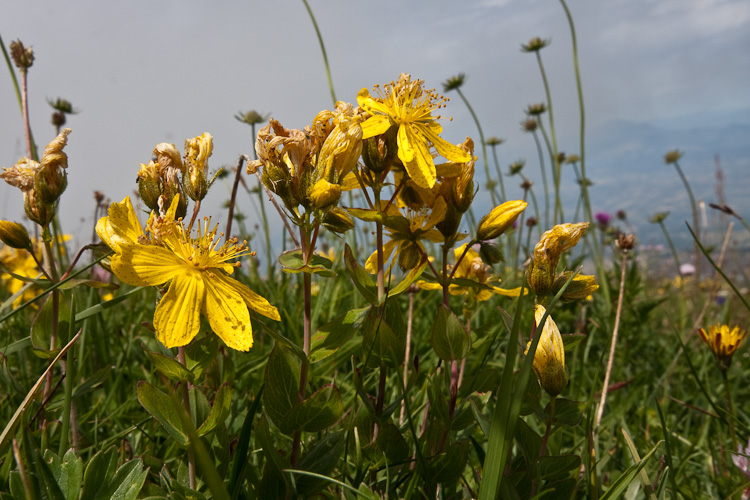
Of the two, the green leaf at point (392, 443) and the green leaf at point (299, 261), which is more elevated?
the green leaf at point (299, 261)

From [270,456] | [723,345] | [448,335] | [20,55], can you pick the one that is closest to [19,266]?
[20,55]

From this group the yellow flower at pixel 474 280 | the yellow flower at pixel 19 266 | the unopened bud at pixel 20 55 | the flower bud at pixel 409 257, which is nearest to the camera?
the flower bud at pixel 409 257

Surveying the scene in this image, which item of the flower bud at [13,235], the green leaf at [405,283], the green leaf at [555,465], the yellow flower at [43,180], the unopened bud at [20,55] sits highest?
the unopened bud at [20,55]

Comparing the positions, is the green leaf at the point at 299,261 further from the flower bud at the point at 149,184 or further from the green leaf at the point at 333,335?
the flower bud at the point at 149,184

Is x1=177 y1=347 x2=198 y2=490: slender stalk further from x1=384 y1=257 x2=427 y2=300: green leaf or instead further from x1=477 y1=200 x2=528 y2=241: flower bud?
x1=477 y1=200 x2=528 y2=241: flower bud

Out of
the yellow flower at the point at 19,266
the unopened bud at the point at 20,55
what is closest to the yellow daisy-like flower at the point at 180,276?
the unopened bud at the point at 20,55

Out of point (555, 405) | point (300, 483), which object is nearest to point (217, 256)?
point (300, 483)

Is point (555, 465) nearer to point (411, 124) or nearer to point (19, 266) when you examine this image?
point (411, 124)
